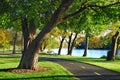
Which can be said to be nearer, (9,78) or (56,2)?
(9,78)

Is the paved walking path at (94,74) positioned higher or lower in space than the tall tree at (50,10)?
lower

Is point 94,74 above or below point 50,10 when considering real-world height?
below

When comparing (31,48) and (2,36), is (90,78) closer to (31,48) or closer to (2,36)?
(31,48)

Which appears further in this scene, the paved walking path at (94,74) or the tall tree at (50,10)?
the tall tree at (50,10)

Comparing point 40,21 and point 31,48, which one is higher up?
point 40,21

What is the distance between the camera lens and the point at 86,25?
3212 cm

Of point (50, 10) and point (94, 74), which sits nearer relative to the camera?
point (94, 74)

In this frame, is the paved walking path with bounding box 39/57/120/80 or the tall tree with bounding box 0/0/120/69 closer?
the paved walking path with bounding box 39/57/120/80

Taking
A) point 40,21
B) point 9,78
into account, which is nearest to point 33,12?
point 40,21

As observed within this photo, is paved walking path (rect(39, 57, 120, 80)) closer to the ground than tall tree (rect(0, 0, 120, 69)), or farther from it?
closer to the ground

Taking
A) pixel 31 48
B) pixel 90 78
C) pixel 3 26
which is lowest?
pixel 90 78

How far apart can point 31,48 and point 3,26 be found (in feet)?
18.0

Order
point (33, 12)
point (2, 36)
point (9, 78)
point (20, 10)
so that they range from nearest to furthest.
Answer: point (9, 78)
point (20, 10)
point (33, 12)
point (2, 36)

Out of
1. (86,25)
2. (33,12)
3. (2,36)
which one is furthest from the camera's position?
(2,36)
